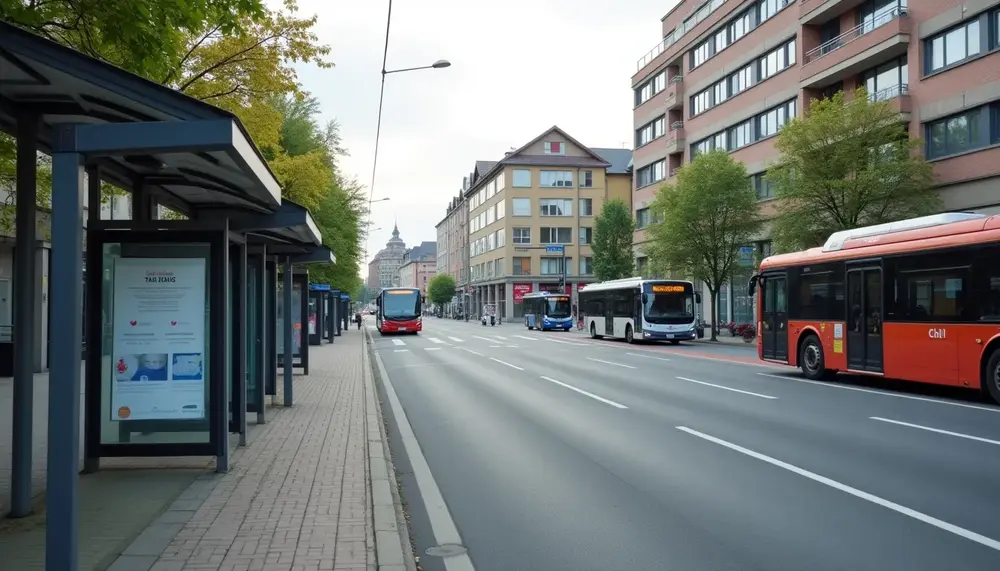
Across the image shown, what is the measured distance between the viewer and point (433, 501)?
22.7 feet

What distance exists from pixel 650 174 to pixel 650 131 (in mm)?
3026

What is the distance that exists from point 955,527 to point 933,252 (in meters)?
9.87

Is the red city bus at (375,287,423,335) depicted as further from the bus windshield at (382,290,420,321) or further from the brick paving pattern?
the brick paving pattern

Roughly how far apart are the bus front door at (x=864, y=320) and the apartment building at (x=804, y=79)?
1375 centimetres

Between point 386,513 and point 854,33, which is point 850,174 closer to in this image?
point 854,33

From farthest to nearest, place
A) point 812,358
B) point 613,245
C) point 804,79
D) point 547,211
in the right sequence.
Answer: point 547,211 → point 613,245 → point 804,79 → point 812,358

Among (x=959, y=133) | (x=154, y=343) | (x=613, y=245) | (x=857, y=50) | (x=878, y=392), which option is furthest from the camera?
(x=613, y=245)

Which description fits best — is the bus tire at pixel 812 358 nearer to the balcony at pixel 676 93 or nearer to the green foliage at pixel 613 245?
the balcony at pixel 676 93

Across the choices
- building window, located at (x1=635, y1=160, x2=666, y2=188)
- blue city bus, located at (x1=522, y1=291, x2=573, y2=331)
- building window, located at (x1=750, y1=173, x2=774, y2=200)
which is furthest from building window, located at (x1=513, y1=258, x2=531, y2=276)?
building window, located at (x1=750, y1=173, x2=774, y2=200)

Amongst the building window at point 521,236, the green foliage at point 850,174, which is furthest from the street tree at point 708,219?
the building window at point 521,236

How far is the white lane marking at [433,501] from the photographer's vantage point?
529 centimetres

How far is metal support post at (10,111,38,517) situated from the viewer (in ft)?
18.1

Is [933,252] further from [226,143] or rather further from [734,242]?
[734,242]

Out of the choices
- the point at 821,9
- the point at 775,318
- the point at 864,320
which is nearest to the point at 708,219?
the point at 821,9
